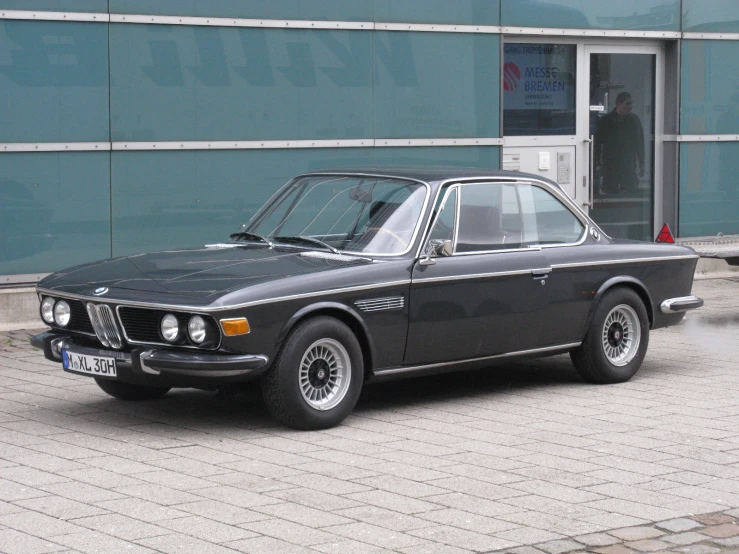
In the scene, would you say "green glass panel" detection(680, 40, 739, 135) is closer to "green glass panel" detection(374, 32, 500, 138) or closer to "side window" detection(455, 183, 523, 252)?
"green glass panel" detection(374, 32, 500, 138)

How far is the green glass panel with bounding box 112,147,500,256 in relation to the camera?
1262cm

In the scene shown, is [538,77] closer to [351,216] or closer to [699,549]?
[351,216]

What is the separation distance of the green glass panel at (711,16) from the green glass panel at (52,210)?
811 centimetres

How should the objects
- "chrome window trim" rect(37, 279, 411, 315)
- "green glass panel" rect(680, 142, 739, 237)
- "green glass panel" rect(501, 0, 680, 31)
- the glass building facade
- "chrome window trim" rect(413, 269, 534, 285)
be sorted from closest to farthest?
"chrome window trim" rect(37, 279, 411, 315) < "chrome window trim" rect(413, 269, 534, 285) < the glass building facade < "green glass panel" rect(501, 0, 680, 31) < "green glass panel" rect(680, 142, 739, 237)

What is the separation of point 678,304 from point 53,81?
633cm

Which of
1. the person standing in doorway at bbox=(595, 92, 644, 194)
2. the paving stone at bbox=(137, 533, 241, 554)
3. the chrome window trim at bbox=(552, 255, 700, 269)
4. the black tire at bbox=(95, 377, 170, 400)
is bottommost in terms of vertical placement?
the paving stone at bbox=(137, 533, 241, 554)

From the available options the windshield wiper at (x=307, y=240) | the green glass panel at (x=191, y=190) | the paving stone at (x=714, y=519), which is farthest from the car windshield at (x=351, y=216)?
the green glass panel at (x=191, y=190)

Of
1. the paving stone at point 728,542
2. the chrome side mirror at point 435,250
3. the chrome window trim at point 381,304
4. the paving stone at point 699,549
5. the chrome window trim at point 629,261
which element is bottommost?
the paving stone at point 728,542

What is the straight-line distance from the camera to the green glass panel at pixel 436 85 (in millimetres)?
14180

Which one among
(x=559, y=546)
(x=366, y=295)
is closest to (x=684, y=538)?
(x=559, y=546)

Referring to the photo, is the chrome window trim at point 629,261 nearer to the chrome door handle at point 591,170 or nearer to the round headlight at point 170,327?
the round headlight at point 170,327

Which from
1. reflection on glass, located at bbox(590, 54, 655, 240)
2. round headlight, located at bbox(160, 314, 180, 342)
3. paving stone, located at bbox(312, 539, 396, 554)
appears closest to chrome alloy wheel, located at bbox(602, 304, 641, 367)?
round headlight, located at bbox(160, 314, 180, 342)

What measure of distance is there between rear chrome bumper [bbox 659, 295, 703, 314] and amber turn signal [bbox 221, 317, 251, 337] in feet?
12.6

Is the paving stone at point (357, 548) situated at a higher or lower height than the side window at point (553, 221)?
lower
